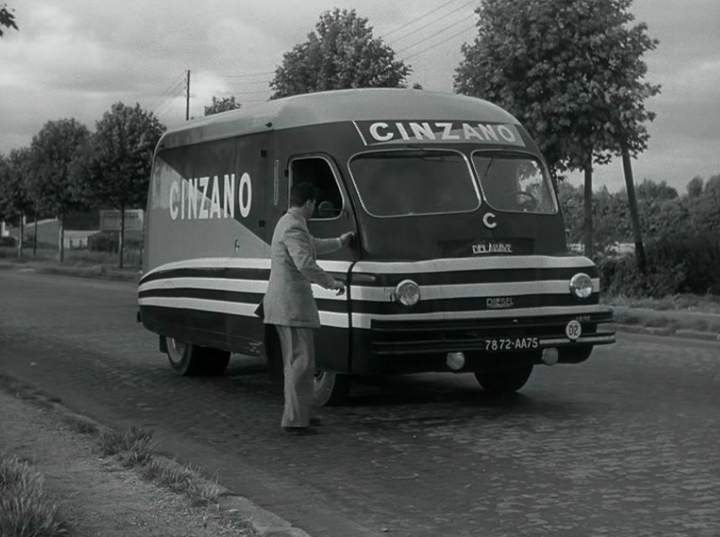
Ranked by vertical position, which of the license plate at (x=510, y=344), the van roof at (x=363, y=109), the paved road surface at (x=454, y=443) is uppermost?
the van roof at (x=363, y=109)

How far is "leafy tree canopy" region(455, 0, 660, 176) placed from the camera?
874 inches

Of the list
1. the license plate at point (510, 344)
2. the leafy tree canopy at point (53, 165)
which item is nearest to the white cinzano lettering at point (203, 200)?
the license plate at point (510, 344)

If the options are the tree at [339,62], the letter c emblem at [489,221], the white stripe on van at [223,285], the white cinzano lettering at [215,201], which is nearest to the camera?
the white stripe on van at [223,285]

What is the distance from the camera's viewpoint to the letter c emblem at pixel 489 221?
9812 mm

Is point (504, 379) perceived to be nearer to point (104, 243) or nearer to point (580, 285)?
point (580, 285)

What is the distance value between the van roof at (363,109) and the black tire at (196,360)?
2.69m

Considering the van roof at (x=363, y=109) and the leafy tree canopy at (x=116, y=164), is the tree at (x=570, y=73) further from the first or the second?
the leafy tree canopy at (x=116, y=164)

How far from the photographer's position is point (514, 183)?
33.9 feet

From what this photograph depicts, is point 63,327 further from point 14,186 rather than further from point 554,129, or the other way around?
point 14,186

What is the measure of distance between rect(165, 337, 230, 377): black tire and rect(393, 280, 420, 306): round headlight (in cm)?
392

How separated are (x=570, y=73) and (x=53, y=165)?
3937 cm

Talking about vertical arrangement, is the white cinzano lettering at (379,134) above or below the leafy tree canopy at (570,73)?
below

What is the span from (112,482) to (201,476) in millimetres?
565

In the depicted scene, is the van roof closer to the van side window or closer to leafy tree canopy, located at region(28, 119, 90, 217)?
the van side window
